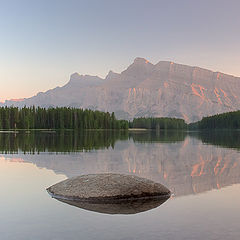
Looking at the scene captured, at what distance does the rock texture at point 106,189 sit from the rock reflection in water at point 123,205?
515 millimetres

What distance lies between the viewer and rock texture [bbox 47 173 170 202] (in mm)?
20453

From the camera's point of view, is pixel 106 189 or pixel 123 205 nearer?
pixel 123 205

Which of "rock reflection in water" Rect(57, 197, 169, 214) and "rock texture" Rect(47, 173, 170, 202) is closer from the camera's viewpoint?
"rock reflection in water" Rect(57, 197, 169, 214)

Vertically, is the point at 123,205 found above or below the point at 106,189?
below

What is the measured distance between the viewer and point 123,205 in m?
19.1

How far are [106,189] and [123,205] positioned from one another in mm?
2273

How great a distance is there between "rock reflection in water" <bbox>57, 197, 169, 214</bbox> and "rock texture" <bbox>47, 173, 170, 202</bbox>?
1.69 feet

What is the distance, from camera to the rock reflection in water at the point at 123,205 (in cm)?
1797

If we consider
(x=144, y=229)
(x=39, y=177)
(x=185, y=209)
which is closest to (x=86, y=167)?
(x=39, y=177)

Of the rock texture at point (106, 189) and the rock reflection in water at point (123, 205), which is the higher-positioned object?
the rock texture at point (106, 189)

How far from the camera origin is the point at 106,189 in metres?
21.0

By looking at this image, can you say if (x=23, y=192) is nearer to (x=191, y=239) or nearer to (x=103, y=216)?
(x=103, y=216)

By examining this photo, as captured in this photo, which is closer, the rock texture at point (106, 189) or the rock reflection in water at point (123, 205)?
the rock reflection in water at point (123, 205)

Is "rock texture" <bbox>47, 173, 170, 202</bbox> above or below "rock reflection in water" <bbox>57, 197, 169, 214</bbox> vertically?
above
